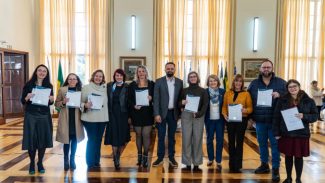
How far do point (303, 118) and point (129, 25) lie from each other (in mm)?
8344

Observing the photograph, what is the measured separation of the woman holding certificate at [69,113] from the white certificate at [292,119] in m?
2.94

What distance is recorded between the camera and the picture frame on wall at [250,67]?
429 inches

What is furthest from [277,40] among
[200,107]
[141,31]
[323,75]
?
[200,107]

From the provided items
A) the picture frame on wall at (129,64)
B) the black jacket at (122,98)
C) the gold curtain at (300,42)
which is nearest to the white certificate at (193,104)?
the black jacket at (122,98)

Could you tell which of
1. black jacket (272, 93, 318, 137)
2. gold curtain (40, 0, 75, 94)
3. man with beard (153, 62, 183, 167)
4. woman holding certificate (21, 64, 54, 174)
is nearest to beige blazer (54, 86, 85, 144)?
woman holding certificate (21, 64, 54, 174)

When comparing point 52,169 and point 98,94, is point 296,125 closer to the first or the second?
point 98,94

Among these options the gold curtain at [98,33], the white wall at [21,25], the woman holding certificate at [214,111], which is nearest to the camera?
the woman holding certificate at [214,111]

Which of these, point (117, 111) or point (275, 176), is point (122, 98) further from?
point (275, 176)

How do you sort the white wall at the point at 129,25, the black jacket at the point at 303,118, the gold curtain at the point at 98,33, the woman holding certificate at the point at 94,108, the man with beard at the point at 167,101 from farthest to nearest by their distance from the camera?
the gold curtain at the point at 98,33 < the white wall at the point at 129,25 < the man with beard at the point at 167,101 < the woman holding certificate at the point at 94,108 < the black jacket at the point at 303,118

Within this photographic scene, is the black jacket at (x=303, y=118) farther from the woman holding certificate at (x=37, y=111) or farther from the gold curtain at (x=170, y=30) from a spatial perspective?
the gold curtain at (x=170, y=30)

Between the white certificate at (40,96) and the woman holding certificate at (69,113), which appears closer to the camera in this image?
the white certificate at (40,96)

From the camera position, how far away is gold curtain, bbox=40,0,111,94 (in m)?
10.9

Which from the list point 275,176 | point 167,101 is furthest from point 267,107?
point 167,101

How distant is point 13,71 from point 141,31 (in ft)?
16.3
